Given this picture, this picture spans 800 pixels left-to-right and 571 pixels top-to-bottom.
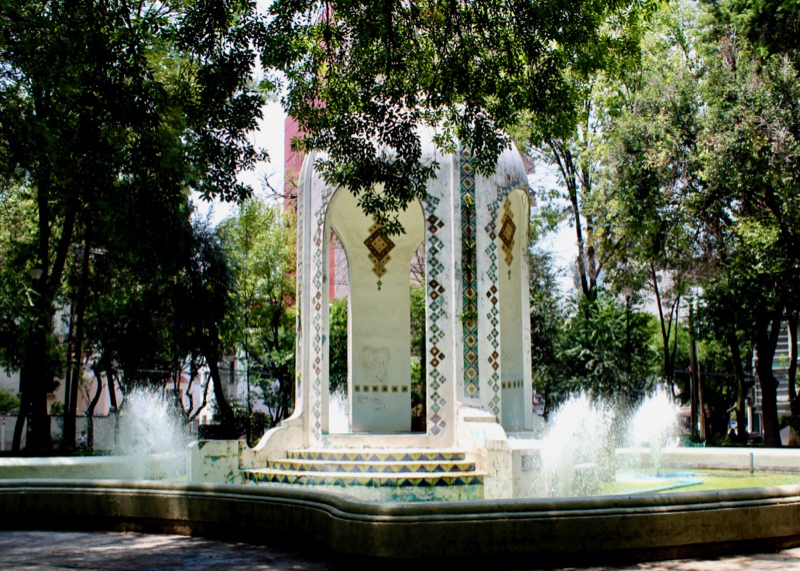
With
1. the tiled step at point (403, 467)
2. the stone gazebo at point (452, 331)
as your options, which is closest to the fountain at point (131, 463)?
the stone gazebo at point (452, 331)

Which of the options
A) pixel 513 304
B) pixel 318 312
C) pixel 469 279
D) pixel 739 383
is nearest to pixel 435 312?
pixel 469 279

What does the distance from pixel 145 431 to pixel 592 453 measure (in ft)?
33.8

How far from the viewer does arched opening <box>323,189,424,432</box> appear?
15.5m

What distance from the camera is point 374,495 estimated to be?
10578 millimetres

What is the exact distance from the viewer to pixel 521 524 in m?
6.41

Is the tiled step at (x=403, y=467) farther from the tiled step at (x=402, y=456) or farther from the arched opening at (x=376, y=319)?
the arched opening at (x=376, y=319)

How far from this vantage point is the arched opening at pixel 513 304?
1383 centimetres

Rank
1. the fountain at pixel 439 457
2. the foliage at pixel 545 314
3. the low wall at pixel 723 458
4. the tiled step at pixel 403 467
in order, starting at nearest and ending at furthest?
the fountain at pixel 439 457 < the tiled step at pixel 403 467 < the low wall at pixel 723 458 < the foliage at pixel 545 314

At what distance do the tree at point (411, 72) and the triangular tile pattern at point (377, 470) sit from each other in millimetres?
3323

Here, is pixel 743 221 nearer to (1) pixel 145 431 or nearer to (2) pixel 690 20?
(2) pixel 690 20

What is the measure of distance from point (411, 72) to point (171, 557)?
565cm

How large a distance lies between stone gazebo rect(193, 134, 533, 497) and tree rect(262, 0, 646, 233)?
58.2 inches

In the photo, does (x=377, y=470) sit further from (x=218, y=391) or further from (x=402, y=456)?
(x=218, y=391)

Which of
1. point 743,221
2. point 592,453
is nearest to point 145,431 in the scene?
point 592,453
